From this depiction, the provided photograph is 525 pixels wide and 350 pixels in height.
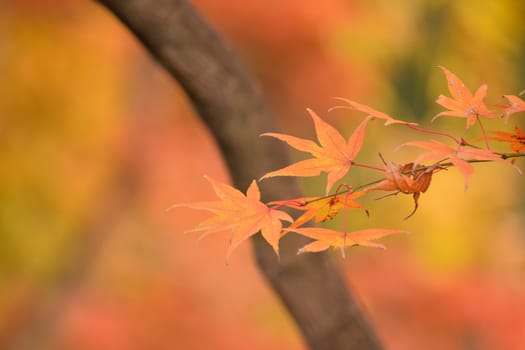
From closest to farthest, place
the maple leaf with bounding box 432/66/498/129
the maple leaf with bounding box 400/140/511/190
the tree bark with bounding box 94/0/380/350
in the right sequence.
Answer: the maple leaf with bounding box 400/140/511/190 → the maple leaf with bounding box 432/66/498/129 → the tree bark with bounding box 94/0/380/350

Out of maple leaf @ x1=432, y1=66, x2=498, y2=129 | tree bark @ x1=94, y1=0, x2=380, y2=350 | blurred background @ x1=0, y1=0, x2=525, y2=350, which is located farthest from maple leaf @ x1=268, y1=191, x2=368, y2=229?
blurred background @ x1=0, y1=0, x2=525, y2=350

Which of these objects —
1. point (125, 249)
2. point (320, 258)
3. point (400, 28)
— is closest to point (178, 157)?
point (125, 249)

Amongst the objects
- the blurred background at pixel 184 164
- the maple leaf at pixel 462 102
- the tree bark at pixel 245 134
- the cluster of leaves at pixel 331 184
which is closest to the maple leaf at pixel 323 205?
the cluster of leaves at pixel 331 184

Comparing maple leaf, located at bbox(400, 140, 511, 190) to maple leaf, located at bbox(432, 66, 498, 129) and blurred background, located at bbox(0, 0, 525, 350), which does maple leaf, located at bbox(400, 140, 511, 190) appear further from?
blurred background, located at bbox(0, 0, 525, 350)

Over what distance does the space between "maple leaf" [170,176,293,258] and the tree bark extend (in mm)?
288

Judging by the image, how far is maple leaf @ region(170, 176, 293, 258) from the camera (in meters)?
0.64

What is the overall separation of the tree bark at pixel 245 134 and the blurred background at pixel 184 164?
2.02m

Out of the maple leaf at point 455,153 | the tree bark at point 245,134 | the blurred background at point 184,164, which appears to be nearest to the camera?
the maple leaf at point 455,153

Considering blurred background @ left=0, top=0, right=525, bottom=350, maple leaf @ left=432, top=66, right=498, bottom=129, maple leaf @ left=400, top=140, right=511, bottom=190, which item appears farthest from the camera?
blurred background @ left=0, top=0, right=525, bottom=350

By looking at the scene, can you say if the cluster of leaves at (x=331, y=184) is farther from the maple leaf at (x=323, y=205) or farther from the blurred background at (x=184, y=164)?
the blurred background at (x=184, y=164)

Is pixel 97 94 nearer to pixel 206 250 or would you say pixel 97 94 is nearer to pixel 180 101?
pixel 180 101

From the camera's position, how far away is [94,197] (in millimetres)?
3395

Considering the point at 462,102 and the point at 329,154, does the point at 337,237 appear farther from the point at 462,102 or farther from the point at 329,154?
the point at 462,102

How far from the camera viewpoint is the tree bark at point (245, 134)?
0.89 meters
